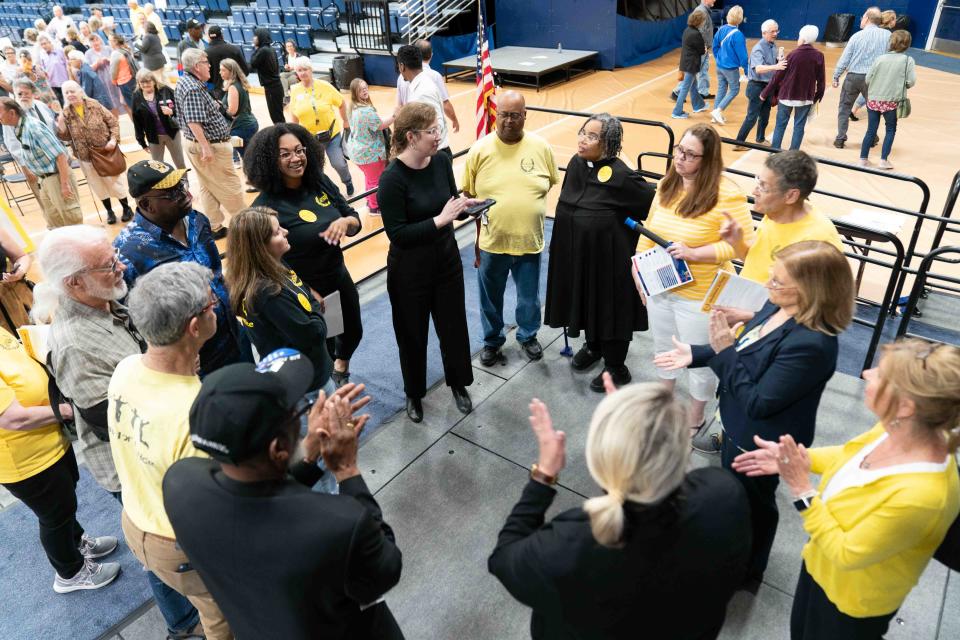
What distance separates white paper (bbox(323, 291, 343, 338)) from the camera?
3.54 metres

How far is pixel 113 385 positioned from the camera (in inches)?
77.9

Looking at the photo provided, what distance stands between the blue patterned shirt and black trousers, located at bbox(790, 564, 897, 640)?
266cm

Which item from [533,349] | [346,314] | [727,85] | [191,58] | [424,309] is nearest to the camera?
[424,309]

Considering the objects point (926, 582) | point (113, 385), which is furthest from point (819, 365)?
point (113, 385)

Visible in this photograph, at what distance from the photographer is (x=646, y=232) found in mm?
3396

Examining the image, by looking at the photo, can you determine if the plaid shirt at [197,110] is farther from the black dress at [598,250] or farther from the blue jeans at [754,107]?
the blue jeans at [754,107]

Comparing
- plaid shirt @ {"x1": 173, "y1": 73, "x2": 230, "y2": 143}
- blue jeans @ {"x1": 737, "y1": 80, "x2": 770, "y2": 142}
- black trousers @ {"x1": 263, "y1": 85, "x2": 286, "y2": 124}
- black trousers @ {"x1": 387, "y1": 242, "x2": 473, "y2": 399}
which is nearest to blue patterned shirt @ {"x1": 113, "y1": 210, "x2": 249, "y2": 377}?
black trousers @ {"x1": 387, "y1": 242, "x2": 473, "y2": 399}

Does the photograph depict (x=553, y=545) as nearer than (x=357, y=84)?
Yes

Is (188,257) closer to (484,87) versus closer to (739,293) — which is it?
(739,293)

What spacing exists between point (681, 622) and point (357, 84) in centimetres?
620

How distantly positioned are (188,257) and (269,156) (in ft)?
2.15

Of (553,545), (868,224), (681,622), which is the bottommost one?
(868,224)

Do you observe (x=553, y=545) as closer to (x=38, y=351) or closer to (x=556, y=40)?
(x=38, y=351)

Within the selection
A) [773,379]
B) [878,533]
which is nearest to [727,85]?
[773,379]
